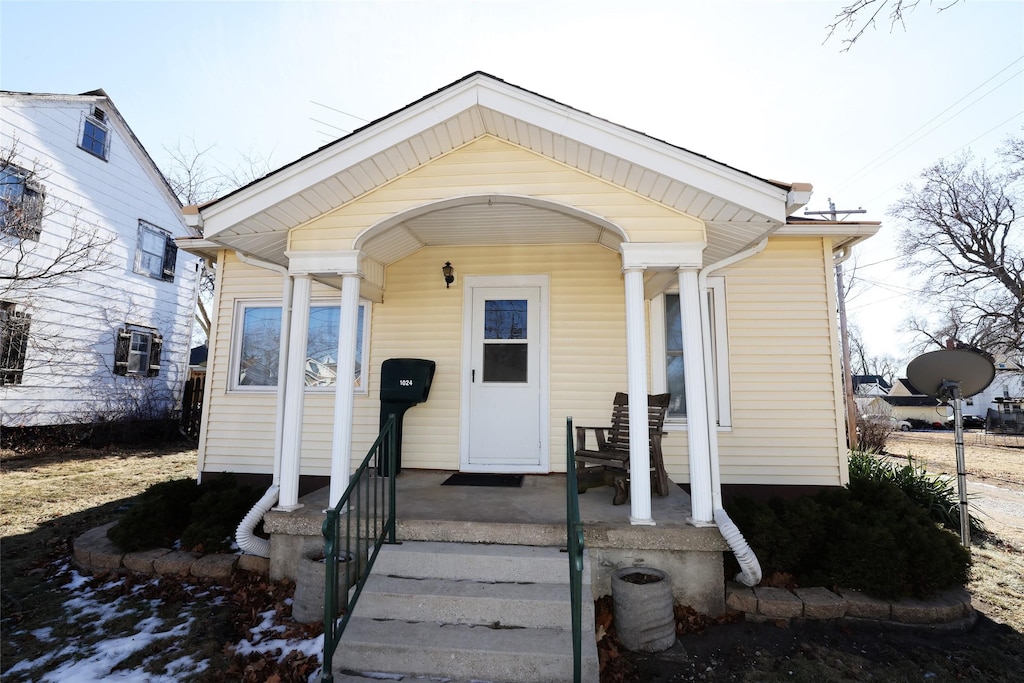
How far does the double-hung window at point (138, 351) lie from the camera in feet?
36.3

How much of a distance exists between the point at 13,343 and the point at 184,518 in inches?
307

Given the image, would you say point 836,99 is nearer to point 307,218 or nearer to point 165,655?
point 307,218

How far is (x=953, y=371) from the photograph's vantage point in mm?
5262

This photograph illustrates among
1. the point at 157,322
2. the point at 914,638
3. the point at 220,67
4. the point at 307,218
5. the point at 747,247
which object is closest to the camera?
the point at 914,638

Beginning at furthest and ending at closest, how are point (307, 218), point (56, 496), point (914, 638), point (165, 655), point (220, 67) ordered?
point (56, 496)
point (220, 67)
point (307, 218)
point (914, 638)
point (165, 655)

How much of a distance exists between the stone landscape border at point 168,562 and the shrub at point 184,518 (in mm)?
97

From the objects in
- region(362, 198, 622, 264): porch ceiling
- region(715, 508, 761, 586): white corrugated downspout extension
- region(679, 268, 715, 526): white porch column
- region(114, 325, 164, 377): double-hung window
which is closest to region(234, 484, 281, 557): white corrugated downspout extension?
region(362, 198, 622, 264): porch ceiling

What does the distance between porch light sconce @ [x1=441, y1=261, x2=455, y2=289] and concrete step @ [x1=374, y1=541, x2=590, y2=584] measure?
3008 mm

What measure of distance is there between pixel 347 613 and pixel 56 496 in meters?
6.16

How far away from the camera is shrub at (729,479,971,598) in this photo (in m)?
3.46

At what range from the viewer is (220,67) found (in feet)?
18.6

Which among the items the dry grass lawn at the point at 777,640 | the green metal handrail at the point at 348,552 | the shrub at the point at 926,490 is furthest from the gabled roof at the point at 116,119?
the shrub at the point at 926,490

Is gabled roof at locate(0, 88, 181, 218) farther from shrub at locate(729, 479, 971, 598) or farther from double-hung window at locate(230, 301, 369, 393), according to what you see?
shrub at locate(729, 479, 971, 598)

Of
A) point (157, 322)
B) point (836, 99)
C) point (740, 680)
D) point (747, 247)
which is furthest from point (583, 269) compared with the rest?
point (157, 322)
